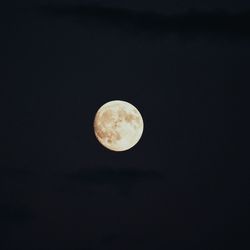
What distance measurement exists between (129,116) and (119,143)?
1.26 meters

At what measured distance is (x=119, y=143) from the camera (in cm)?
2866

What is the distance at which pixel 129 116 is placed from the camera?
2864 cm

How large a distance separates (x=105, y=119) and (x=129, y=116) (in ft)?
3.48

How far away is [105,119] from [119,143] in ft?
4.00
